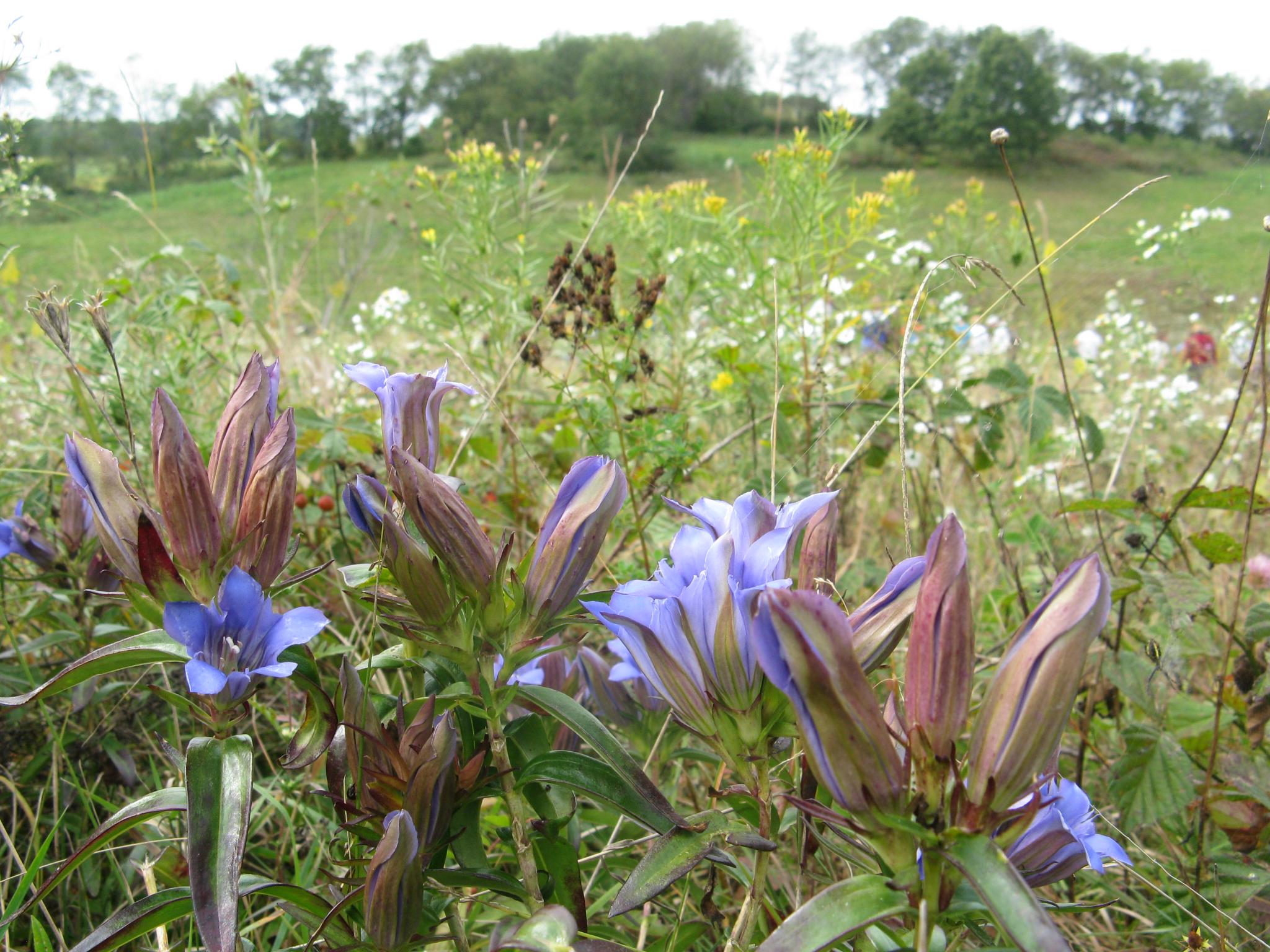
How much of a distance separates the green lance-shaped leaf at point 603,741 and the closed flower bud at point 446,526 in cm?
12

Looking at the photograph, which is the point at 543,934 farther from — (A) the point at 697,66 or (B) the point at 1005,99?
(A) the point at 697,66

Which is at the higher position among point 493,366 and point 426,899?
point 493,366

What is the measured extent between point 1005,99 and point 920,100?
2.26m

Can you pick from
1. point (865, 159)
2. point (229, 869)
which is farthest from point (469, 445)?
point (865, 159)

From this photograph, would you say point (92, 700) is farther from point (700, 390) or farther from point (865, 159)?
point (865, 159)

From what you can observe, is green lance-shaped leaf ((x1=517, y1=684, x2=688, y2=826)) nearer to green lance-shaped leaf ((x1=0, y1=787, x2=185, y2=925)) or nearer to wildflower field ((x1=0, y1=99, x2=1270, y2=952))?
wildflower field ((x1=0, y1=99, x2=1270, y2=952))

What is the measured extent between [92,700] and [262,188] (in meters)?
2.00

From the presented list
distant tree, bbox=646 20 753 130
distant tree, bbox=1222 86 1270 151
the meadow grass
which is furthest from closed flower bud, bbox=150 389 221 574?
distant tree, bbox=646 20 753 130

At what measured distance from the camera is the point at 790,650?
62 cm

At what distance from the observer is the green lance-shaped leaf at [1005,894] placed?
53 cm

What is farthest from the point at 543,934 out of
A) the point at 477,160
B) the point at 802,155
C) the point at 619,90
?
the point at 619,90

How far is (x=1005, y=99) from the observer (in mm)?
13133

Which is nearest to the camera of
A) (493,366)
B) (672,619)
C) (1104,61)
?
(672,619)

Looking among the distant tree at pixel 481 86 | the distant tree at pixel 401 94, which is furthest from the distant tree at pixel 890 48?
the distant tree at pixel 401 94
